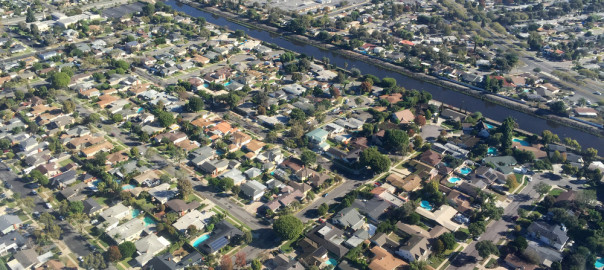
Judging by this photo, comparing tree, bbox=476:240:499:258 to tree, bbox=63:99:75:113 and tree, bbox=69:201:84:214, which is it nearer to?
tree, bbox=69:201:84:214

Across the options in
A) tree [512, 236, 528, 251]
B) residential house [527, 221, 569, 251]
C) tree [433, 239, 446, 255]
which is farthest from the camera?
residential house [527, 221, 569, 251]

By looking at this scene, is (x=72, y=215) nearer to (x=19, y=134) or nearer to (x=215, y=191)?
(x=215, y=191)

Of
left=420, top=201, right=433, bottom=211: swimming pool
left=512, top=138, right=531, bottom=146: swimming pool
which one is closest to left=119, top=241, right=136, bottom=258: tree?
left=420, top=201, right=433, bottom=211: swimming pool

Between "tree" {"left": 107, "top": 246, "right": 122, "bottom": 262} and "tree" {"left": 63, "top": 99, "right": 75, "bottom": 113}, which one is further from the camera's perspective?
"tree" {"left": 63, "top": 99, "right": 75, "bottom": 113}

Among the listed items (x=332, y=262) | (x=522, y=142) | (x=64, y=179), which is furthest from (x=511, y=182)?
(x=64, y=179)

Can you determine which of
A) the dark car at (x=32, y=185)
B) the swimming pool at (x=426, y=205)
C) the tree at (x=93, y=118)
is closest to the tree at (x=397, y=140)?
the swimming pool at (x=426, y=205)

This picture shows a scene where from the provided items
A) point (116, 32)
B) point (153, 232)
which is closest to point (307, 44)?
point (116, 32)

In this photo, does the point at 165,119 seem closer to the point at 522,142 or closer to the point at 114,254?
the point at 114,254
